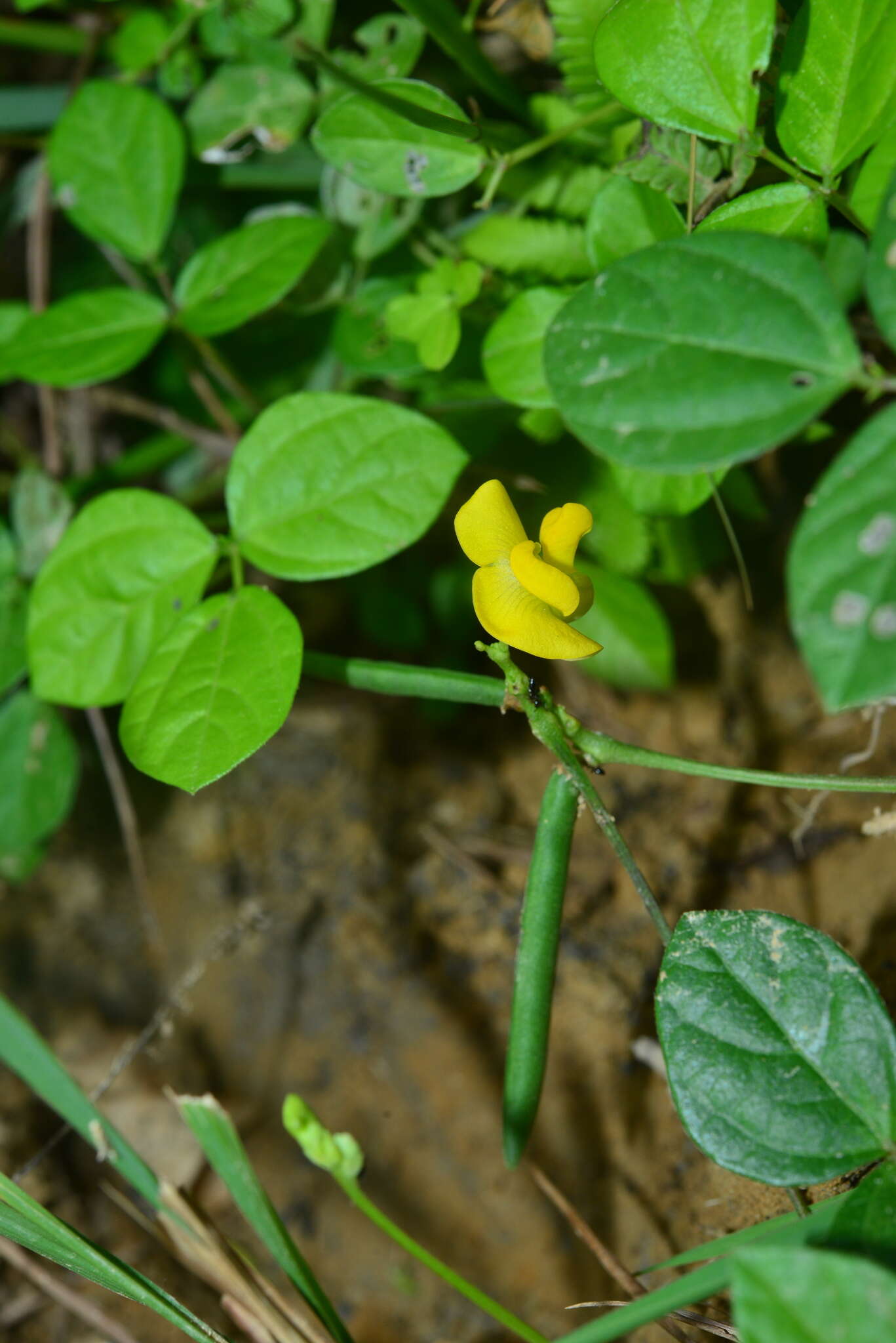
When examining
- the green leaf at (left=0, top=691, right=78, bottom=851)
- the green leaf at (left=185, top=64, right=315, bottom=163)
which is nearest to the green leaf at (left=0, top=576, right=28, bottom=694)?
the green leaf at (left=0, top=691, right=78, bottom=851)

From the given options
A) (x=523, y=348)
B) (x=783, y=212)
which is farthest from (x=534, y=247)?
(x=783, y=212)

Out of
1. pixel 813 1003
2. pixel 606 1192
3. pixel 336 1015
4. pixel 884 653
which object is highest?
pixel 884 653

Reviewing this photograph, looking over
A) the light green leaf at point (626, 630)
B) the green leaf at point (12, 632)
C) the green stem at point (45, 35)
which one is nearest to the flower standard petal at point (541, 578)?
the light green leaf at point (626, 630)

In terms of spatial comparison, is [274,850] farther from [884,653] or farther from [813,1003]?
[884,653]

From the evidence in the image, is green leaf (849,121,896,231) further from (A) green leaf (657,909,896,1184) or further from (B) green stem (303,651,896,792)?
(A) green leaf (657,909,896,1184)

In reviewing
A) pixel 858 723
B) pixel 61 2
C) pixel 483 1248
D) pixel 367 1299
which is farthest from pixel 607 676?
Result: pixel 61 2

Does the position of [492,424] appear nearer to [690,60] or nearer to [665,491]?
[665,491]

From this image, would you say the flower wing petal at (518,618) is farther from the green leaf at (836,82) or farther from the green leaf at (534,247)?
the green leaf at (534,247)
